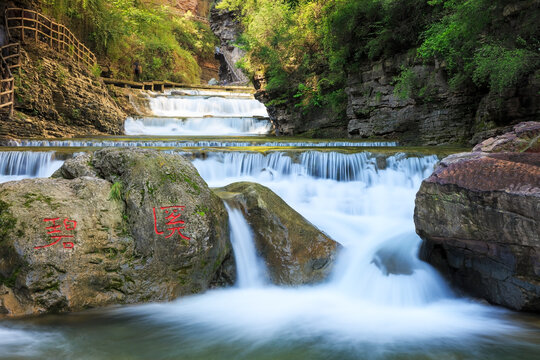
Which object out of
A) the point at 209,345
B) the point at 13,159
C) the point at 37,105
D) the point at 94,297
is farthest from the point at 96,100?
the point at 209,345

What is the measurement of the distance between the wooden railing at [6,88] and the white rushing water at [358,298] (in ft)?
33.0

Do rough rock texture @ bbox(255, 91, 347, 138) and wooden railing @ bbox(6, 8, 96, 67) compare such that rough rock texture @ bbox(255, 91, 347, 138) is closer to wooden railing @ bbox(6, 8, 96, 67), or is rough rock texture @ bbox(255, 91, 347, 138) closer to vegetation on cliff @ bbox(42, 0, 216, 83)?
wooden railing @ bbox(6, 8, 96, 67)

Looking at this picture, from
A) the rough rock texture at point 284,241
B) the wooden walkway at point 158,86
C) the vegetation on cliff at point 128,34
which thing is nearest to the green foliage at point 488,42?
the rough rock texture at point 284,241

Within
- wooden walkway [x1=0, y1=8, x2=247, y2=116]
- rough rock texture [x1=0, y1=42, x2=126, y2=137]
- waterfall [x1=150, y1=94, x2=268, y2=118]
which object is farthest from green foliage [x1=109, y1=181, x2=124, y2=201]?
waterfall [x1=150, y1=94, x2=268, y2=118]

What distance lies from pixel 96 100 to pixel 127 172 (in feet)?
43.6

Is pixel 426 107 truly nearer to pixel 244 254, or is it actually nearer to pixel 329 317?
pixel 244 254

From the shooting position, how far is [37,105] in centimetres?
1248

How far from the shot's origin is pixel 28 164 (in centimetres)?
723

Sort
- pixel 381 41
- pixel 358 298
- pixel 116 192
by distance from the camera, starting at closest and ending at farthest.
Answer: pixel 116 192 < pixel 358 298 < pixel 381 41

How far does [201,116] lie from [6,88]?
1002cm

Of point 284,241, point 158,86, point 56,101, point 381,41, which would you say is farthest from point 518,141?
point 158,86

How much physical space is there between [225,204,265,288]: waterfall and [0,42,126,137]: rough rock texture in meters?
10.6

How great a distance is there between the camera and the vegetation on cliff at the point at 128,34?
1741cm

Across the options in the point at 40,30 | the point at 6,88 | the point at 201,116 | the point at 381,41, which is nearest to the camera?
the point at 381,41
